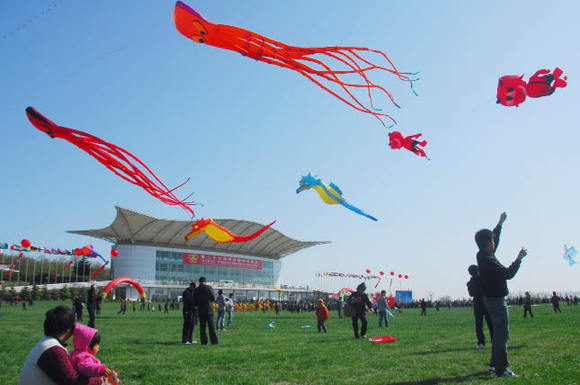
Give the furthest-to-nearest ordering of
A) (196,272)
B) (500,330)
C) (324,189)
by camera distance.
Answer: (196,272) < (324,189) < (500,330)

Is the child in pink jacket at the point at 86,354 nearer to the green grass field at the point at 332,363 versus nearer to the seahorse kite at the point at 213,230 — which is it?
the green grass field at the point at 332,363

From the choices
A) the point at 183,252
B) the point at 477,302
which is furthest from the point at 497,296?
the point at 183,252

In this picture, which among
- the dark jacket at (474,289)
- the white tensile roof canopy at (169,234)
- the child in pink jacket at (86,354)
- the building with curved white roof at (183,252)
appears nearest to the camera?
the child in pink jacket at (86,354)

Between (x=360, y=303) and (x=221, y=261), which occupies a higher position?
(x=221, y=261)

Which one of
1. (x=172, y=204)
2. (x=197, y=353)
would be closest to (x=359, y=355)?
(x=197, y=353)

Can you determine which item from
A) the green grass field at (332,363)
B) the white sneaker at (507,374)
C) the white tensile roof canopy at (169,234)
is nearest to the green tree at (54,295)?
the white tensile roof canopy at (169,234)

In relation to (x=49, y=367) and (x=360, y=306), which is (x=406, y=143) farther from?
(x=49, y=367)

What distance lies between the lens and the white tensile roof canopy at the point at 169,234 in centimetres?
7927

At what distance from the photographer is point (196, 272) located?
9081 centimetres

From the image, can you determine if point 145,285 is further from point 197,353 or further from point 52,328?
point 52,328

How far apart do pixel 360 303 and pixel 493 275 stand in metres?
6.51

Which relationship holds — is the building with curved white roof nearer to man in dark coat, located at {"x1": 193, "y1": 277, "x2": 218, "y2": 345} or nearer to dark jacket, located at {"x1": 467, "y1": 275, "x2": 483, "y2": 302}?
man in dark coat, located at {"x1": 193, "y1": 277, "x2": 218, "y2": 345}

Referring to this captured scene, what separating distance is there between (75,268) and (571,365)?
91.1 m

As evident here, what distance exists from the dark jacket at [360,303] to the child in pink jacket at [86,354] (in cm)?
873
